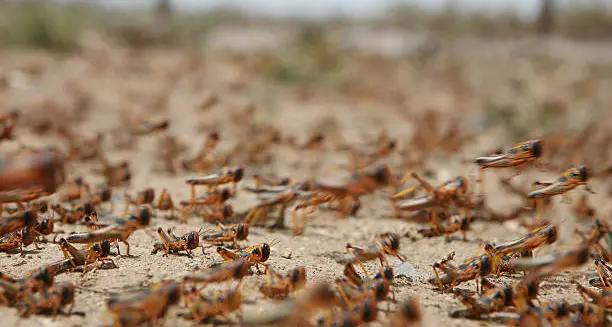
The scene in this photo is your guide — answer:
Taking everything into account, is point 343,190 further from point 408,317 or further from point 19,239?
point 19,239

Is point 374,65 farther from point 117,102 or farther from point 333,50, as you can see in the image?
point 117,102

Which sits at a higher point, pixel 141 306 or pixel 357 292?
pixel 141 306

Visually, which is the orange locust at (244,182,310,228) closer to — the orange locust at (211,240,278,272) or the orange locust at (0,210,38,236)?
the orange locust at (211,240,278,272)

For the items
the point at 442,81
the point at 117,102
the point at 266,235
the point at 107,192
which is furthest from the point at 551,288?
the point at 442,81

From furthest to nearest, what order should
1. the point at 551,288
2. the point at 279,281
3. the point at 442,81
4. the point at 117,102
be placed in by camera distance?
1. the point at 442,81
2. the point at 117,102
3. the point at 551,288
4. the point at 279,281

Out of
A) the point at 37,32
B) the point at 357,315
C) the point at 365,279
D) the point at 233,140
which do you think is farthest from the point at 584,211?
the point at 37,32

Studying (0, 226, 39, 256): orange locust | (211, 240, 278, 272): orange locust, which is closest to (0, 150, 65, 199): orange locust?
(211, 240, 278, 272): orange locust

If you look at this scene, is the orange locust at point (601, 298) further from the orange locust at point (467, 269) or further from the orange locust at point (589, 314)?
the orange locust at point (467, 269)
